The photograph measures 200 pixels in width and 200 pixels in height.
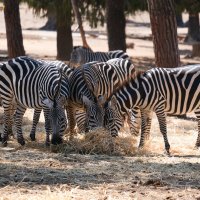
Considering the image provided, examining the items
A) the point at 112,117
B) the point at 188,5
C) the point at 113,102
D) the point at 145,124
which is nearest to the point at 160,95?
the point at 145,124

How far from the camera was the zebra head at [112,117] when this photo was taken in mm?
10297

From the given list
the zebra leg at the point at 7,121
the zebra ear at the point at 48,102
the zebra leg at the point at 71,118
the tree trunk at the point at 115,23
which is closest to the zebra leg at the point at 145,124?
the zebra leg at the point at 71,118

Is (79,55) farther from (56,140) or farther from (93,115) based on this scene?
(56,140)

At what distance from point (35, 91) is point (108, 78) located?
1715 mm

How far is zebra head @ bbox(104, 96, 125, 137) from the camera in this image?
10297 mm

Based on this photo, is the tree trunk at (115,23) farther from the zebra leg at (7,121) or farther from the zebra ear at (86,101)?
the zebra ear at (86,101)

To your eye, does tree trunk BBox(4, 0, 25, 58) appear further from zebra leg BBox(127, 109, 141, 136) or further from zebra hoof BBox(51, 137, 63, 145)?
zebra hoof BBox(51, 137, 63, 145)

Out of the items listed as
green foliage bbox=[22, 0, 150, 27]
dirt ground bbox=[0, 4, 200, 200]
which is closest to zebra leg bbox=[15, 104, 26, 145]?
dirt ground bbox=[0, 4, 200, 200]

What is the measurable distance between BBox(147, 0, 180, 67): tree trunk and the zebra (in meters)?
2.28

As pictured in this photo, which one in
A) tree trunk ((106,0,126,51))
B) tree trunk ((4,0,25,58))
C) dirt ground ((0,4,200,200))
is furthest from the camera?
tree trunk ((106,0,126,51))

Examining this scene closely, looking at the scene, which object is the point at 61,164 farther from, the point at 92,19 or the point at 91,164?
the point at 92,19

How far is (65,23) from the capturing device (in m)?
23.0

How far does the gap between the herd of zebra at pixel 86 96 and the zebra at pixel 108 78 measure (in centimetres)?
2

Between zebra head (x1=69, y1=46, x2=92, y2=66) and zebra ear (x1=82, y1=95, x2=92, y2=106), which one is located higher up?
zebra head (x1=69, y1=46, x2=92, y2=66)
